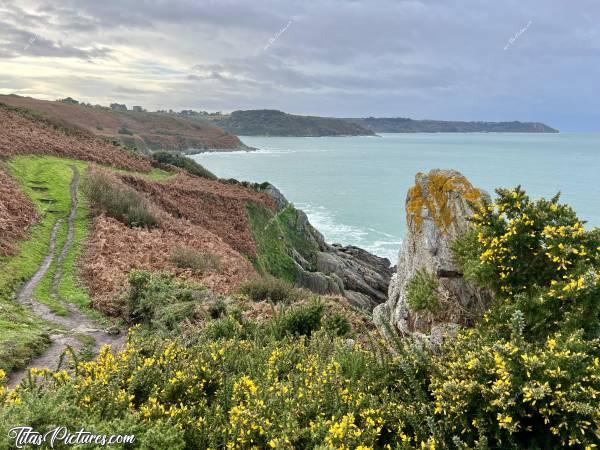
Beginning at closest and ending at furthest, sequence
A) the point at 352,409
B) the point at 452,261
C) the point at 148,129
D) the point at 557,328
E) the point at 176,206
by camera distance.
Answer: the point at 352,409
the point at 557,328
the point at 452,261
the point at 176,206
the point at 148,129

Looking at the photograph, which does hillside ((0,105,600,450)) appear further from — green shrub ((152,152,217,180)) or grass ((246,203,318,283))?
green shrub ((152,152,217,180))

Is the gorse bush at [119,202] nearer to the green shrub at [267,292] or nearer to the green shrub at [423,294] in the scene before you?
the green shrub at [267,292]

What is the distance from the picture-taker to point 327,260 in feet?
108

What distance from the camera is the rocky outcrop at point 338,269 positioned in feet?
93.7

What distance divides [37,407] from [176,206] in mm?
24237

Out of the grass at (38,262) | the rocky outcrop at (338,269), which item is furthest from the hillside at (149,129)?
the grass at (38,262)

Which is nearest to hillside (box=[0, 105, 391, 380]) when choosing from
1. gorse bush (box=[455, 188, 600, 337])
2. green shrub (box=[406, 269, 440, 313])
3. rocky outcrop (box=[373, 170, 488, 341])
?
rocky outcrop (box=[373, 170, 488, 341])

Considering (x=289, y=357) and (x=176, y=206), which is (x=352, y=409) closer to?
(x=289, y=357)

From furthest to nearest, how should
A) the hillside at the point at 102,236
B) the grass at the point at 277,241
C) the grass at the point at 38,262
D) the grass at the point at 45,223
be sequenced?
the grass at the point at 277,241
the grass at the point at 45,223
the hillside at the point at 102,236
the grass at the point at 38,262

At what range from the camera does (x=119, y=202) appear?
21828 millimetres

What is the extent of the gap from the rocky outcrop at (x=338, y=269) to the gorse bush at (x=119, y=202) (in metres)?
11.2

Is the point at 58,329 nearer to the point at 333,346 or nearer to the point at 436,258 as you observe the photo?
the point at 333,346

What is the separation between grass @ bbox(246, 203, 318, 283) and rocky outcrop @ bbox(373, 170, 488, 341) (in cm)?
1682

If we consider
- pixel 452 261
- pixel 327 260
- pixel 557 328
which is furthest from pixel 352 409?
pixel 327 260
